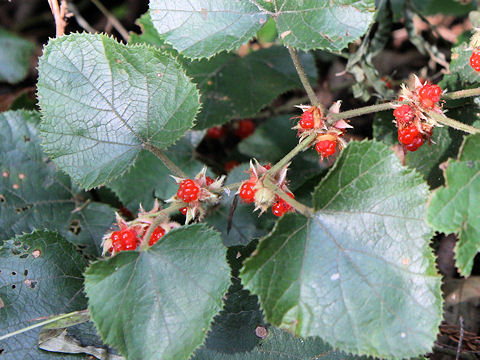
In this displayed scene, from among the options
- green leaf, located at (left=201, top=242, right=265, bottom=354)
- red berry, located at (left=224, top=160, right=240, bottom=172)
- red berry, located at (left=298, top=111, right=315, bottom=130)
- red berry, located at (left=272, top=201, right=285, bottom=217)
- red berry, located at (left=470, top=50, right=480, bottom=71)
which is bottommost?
green leaf, located at (left=201, top=242, right=265, bottom=354)

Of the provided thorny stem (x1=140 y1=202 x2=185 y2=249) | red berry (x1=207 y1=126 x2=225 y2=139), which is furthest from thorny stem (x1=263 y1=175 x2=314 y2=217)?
red berry (x1=207 y1=126 x2=225 y2=139)

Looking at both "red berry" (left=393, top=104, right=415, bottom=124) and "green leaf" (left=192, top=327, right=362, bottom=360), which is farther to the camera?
"green leaf" (left=192, top=327, right=362, bottom=360)

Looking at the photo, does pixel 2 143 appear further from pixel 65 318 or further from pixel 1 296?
pixel 65 318

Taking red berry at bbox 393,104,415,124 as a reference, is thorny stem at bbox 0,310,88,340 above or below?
below

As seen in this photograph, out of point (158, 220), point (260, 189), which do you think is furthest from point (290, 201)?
point (158, 220)

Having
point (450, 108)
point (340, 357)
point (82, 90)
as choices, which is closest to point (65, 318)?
point (82, 90)

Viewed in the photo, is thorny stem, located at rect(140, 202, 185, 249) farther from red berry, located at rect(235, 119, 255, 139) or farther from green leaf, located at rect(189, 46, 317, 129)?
red berry, located at rect(235, 119, 255, 139)

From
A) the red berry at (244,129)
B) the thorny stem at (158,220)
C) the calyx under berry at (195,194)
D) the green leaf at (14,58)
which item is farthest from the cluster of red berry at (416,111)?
the green leaf at (14,58)
